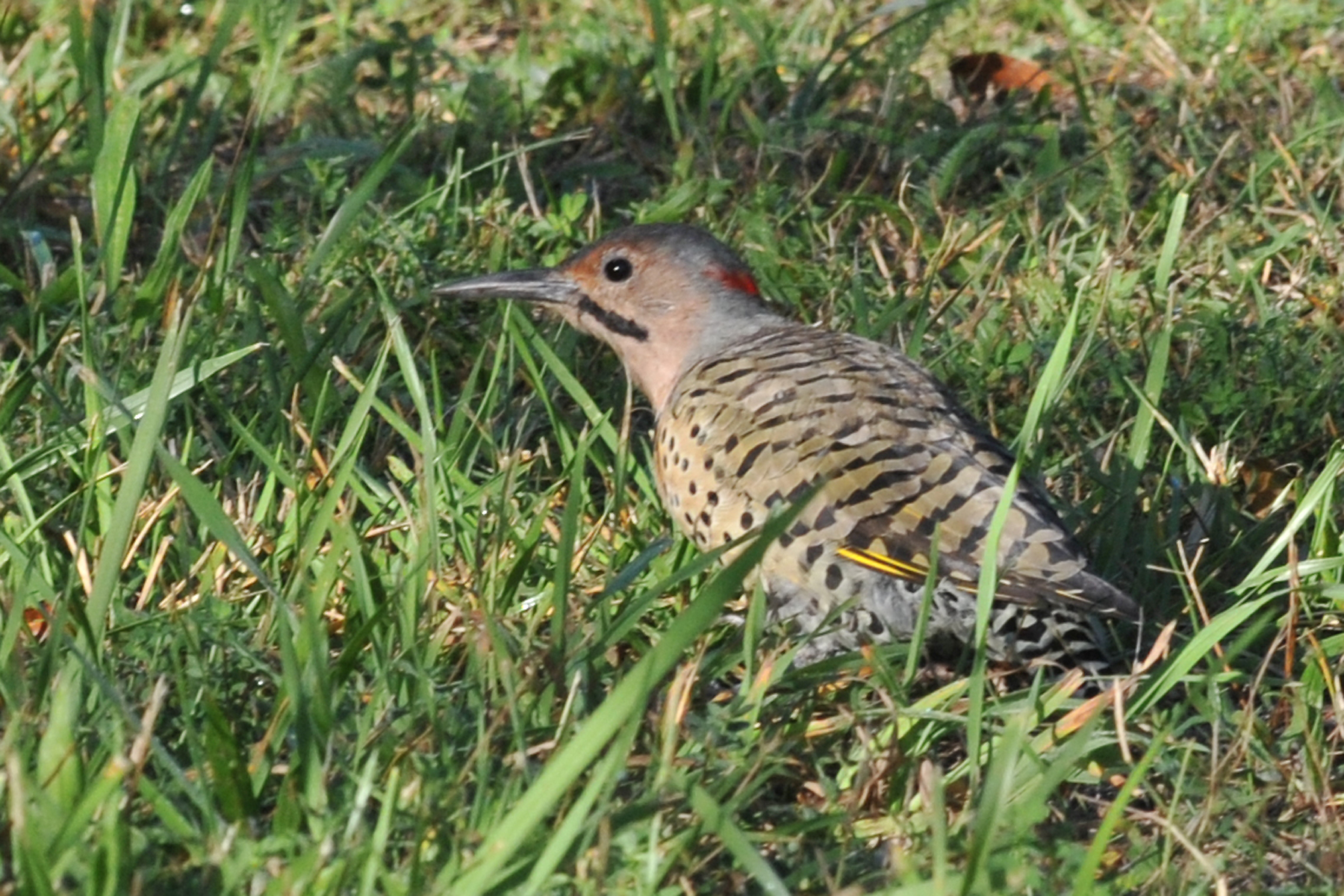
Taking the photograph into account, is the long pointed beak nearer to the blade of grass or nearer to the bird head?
the bird head

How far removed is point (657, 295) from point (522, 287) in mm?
331

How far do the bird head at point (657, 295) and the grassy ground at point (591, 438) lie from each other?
16cm

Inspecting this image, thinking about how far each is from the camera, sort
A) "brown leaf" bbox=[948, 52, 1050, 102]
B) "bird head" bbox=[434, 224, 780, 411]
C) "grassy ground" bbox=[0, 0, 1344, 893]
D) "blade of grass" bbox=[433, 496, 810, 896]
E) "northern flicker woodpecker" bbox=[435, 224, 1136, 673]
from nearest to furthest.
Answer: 1. "blade of grass" bbox=[433, 496, 810, 896]
2. "grassy ground" bbox=[0, 0, 1344, 893]
3. "northern flicker woodpecker" bbox=[435, 224, 1136, 673]
4. "bird head" bbox=[434, 224, 780, 411]
5. "brown leaf" bbox=[948, 52, 1050, 102]

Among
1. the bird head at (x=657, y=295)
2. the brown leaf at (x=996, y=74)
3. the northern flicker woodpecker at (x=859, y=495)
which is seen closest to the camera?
the northern flicker woodpecker at (x=859, y=495)

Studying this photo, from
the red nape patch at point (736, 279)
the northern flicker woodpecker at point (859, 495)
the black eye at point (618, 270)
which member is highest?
the black eye at point (618, 270)

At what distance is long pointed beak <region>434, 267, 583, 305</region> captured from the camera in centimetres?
482

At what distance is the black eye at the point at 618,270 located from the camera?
4977mm

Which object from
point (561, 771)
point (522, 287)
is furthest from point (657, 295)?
point (561, 771)

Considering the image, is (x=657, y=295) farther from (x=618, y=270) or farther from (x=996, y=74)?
(x=996, y=74)

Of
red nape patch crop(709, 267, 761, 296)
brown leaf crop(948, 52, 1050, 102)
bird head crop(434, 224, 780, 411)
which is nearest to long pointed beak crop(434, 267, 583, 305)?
bird head crop(434, 224, 780, 411)

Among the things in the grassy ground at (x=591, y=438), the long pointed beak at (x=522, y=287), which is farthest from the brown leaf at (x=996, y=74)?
the long pointed beak at (x=522, y=287)

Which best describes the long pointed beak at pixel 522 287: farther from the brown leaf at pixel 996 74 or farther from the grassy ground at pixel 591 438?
the brown leaf at pixel 996 74

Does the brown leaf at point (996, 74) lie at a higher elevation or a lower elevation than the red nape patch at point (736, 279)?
higher

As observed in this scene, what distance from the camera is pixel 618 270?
4977mm
